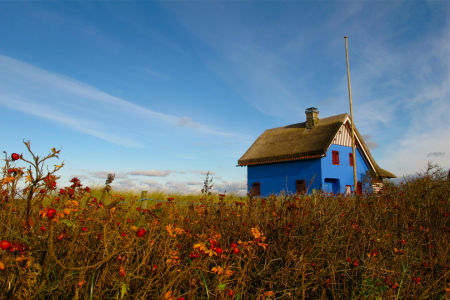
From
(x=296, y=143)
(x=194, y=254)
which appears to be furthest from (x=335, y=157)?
(x=194, y=254)

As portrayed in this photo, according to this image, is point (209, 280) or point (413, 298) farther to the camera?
point (413, 298)

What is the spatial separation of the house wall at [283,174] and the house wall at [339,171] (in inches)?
21.6

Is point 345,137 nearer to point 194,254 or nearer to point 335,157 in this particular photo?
point 335,157

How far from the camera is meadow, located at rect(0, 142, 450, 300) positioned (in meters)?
2.18

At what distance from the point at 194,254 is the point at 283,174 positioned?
19.4 metres

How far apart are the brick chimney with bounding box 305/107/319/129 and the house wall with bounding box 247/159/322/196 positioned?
3.58 meters

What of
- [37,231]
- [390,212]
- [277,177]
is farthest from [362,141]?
[37,231]

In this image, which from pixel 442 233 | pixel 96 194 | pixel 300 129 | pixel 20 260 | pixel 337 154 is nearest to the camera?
pixel 20 260

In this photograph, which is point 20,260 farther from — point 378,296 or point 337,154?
point 337,154

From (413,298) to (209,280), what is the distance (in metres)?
2.02

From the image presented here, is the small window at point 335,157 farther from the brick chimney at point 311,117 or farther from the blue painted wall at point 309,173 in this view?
the brick chimney at point 311,117

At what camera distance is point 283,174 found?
21.4m

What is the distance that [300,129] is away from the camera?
925 inches

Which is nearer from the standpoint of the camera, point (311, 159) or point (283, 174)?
point (311, 159)
